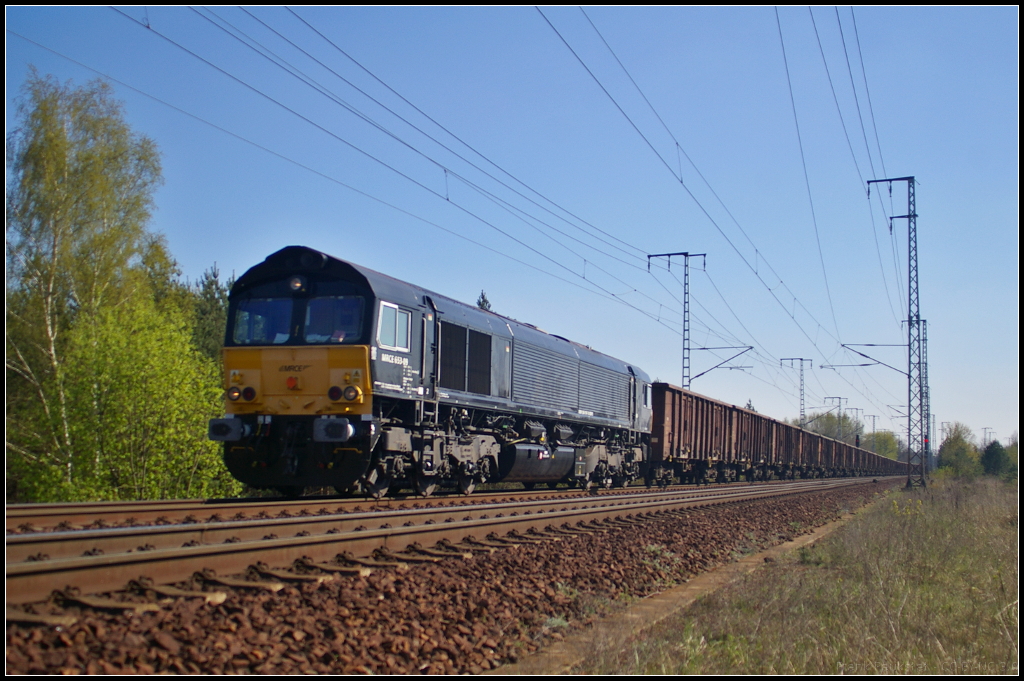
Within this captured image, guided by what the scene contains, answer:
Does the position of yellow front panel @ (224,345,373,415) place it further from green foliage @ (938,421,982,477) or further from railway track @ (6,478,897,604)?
green foliage @ (938,421,982,477)

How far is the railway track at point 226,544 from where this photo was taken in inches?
193

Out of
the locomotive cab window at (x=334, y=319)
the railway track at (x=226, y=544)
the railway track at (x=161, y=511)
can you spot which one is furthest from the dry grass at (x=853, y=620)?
the locomotive cab window at (x=334, y=319)

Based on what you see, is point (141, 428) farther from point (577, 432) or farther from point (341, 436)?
point (341, 436)

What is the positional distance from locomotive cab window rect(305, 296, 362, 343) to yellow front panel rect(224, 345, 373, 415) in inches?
8.7

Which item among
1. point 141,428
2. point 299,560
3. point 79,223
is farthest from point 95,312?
point 299,560

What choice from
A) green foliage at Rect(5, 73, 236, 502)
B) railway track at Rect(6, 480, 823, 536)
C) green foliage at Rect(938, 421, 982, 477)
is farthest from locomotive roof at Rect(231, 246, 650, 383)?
green foliage at Rect(938, 421, 982, 477)

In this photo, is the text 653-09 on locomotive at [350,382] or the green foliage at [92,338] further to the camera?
the green foliage at [92,338]

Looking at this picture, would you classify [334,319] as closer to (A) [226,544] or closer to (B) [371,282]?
(B) [371,282]

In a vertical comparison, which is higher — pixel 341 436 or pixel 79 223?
pixel 79 223

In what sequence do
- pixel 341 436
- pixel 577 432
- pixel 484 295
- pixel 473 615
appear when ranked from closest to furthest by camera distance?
1. pixel 473 615
2. pixel 341 436
3. pixel 577 432
4. pixel 484 295

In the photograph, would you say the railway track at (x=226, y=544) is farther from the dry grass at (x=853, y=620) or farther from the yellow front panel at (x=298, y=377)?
the dry grass at (x=853, y=620)

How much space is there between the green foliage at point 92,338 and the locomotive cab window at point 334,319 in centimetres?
1206

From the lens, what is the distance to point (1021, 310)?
6.03 m

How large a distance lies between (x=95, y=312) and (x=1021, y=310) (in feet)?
88.9
